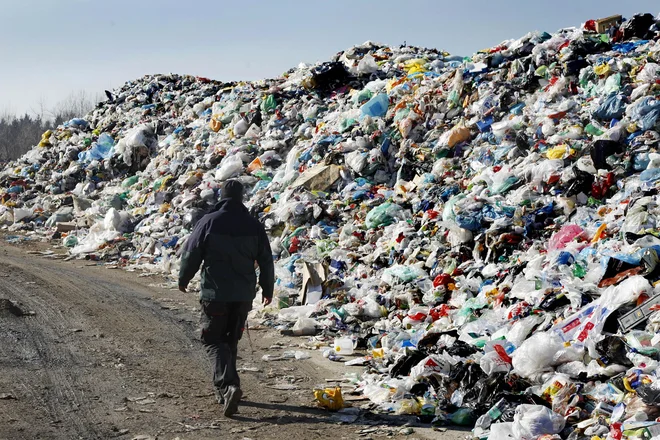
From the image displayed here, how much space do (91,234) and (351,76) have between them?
6.05 metres

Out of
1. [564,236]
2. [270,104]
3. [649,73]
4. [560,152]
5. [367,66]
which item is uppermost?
[367,66]

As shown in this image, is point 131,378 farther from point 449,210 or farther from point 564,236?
point 449,210

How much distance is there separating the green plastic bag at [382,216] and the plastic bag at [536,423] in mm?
4656

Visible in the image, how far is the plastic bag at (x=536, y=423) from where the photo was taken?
3.60 metres

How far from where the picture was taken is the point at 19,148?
47.6 metres

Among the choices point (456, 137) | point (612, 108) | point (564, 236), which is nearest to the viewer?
point (564, 236)

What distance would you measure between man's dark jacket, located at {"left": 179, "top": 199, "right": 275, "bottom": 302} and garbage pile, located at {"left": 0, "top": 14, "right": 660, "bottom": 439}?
1.21 m

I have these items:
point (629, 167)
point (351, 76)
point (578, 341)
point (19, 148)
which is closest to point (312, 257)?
point (629, 167)

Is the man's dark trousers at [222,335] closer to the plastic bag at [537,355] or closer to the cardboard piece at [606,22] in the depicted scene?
the plastic bag at [537,355]

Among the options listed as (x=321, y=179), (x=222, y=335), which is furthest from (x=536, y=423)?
(x=321, y=179)

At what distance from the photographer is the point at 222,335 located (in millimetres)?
4301

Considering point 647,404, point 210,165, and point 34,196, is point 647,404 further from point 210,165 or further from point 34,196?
point 34,196

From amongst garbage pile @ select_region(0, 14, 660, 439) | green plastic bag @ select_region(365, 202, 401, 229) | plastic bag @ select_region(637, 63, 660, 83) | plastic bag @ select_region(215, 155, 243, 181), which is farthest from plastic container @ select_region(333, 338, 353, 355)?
plastic bag @ select_region(215, 155, 243, 181)

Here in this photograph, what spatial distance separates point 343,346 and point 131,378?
184 centimetres
